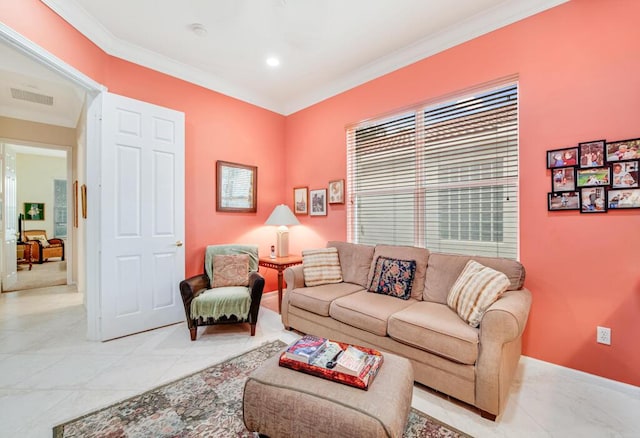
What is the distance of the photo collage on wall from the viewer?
6.34ft

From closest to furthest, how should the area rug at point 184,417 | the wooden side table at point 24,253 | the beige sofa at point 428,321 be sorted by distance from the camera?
the area rug at point 184,417 < the beige sofa at point 428,321 < the wooden side table at point 24,253

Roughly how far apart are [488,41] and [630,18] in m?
0.89

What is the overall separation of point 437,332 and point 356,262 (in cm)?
134

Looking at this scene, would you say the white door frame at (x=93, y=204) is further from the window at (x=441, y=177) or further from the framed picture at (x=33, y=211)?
the framed picture at (x=33, y=211)

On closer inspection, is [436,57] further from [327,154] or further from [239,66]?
[239,66]

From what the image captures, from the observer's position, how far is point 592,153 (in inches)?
81.0

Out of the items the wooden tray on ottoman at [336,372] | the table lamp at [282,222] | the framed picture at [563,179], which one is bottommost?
the wooden tray on ottoman at [336,372]

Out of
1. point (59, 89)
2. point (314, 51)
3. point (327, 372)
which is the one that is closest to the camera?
point (327, 372)

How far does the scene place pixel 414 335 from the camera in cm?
200

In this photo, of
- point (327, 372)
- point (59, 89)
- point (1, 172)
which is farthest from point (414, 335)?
point (1, 172)

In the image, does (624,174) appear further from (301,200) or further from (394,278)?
(301,200)

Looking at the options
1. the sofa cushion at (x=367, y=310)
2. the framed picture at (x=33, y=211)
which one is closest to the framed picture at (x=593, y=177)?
the sofa cushion at (x=367, y=310)

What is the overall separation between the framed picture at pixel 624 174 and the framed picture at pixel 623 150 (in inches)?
1.6

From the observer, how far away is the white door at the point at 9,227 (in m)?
4.68
